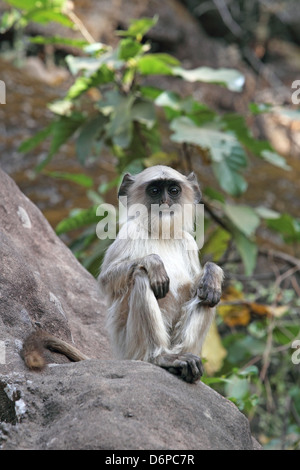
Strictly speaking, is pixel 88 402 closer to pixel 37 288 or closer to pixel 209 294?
pixel 209 294

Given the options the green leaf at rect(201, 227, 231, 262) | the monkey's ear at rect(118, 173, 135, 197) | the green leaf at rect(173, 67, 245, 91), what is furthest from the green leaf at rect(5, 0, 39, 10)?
the monkey's ear at rect(118, 173, 135, 197)

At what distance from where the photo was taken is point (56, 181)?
1053 centimetres

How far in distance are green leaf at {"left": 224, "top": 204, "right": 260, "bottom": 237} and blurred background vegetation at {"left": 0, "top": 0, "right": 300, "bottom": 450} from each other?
16 mm

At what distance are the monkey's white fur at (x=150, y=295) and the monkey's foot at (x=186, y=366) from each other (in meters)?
0.26

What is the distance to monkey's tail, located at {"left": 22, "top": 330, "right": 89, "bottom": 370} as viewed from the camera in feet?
12.4

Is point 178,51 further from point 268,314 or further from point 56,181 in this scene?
point 268,314

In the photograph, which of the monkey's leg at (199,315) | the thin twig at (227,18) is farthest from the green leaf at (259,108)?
the thin twig at (227,18)

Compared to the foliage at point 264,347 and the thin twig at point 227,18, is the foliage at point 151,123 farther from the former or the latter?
the thin twig at point 227,18

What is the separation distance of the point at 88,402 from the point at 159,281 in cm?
96

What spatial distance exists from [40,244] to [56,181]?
16.7ft

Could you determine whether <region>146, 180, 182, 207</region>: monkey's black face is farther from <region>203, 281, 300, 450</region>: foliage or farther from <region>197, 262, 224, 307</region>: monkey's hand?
<region>203, 281, 300, 450</region>: foliage

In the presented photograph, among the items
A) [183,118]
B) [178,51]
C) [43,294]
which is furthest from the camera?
[178,51]
